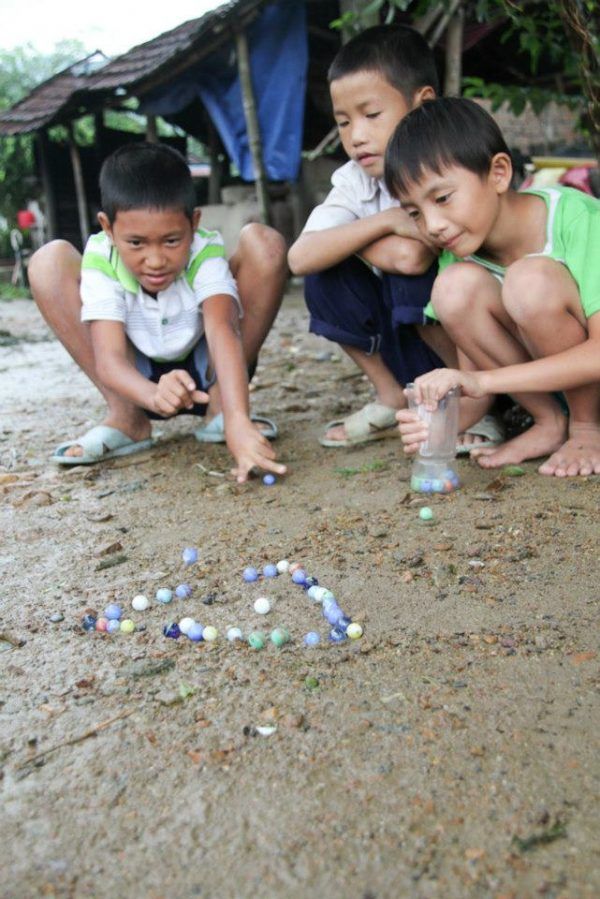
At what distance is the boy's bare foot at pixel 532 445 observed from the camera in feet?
9.23

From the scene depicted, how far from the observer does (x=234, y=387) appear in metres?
3.04

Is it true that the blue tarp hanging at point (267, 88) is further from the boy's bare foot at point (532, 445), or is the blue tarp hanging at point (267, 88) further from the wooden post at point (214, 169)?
the boy's bare foot at point (532, 445)

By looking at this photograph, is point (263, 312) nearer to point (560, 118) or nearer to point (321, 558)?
point (321, 558)

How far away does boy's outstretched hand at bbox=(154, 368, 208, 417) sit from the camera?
2.76 metres

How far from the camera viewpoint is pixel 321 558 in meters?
2.28

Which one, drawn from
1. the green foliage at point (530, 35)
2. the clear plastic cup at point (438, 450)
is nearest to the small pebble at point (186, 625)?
the clear plastic cup at point (438, 450)

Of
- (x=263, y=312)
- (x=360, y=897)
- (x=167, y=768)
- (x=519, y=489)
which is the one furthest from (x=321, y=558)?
(x=263, y=312)

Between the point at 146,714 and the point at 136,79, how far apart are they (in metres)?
9.24

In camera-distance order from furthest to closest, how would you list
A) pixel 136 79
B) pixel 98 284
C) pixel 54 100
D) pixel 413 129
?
pixel 54 100
pixel 136 79
pixel 98 284
pixel 413 129

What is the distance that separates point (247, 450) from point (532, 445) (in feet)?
3.06

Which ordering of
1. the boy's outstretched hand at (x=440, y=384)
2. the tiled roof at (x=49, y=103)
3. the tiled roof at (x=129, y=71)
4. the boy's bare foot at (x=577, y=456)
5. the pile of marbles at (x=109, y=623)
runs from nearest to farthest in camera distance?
the pile of marbles at (x=109, y=623) → the boy's outstretched hand at (x=440, y=384) → the boy's bare foot at (x=577, y=456) → the tiled roof at (x=129, y=71) → the tiled roof at (x=49, y=103)

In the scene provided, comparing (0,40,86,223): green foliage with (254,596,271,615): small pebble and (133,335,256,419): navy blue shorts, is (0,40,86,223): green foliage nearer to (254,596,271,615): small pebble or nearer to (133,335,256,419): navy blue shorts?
(133,335,256,419): navy blue shorts

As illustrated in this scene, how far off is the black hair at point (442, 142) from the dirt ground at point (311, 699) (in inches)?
37.9

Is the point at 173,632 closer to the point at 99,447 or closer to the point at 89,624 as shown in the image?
the point at 89,624
